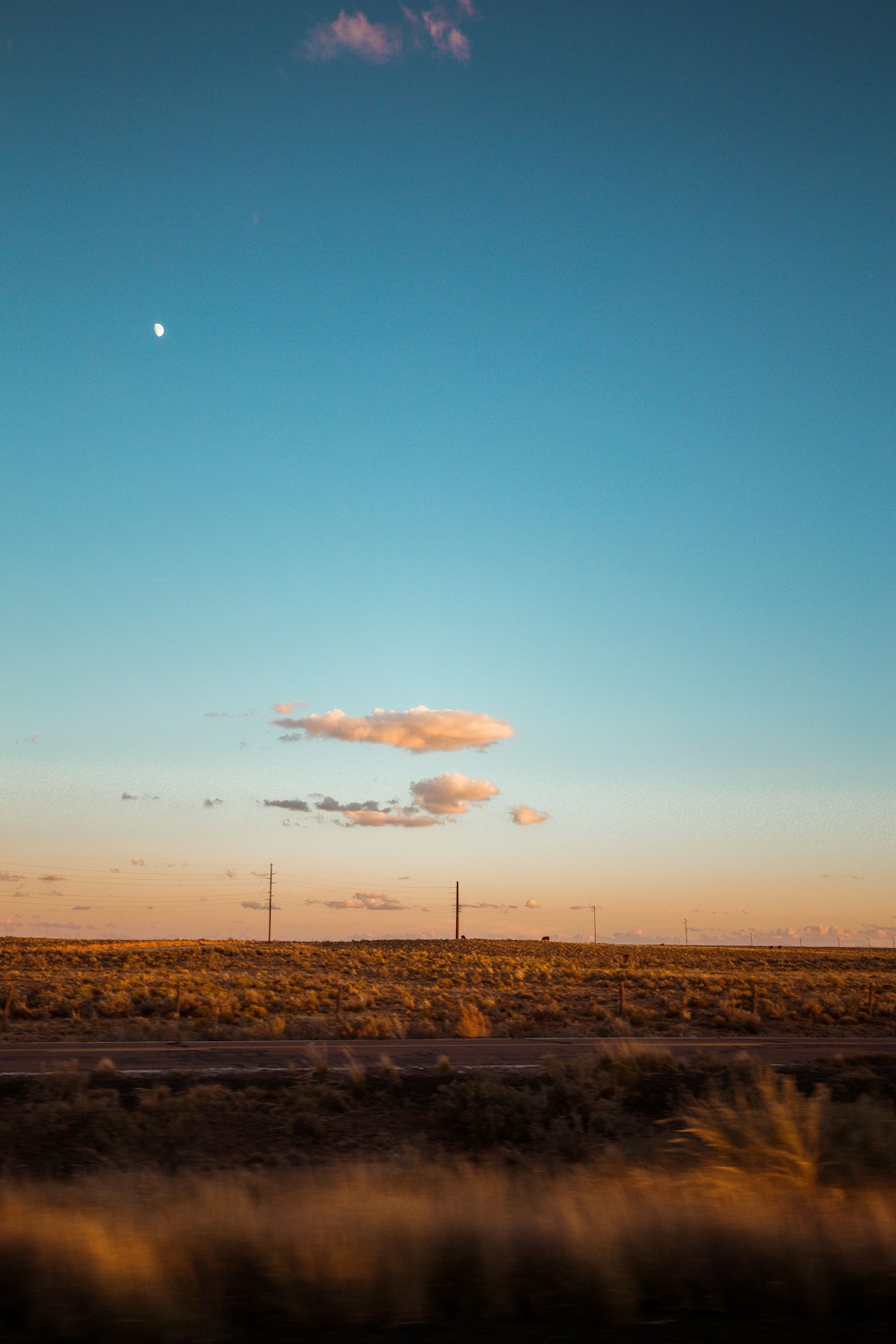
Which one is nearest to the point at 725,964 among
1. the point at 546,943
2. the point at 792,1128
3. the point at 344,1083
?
the point at 546,943

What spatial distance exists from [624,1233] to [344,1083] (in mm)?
12452

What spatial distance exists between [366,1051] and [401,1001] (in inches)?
613

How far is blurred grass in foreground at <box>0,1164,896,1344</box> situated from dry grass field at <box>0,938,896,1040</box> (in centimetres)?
2283

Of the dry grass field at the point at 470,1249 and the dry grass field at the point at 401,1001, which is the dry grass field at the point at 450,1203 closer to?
the dry grass field at the point at 470,1249

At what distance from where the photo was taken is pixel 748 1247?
7.61 metres

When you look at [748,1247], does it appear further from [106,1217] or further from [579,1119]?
[579,1119]

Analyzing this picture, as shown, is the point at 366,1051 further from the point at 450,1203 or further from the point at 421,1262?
the point at 421,1262

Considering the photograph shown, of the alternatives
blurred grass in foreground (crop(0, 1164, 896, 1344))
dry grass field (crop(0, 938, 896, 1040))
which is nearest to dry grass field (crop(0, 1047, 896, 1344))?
blurred grass in foreground (crop(0, 1164, 896, 1344))

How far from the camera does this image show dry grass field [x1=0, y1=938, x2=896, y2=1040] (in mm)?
32781

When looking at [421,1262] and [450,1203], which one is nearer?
[421,1262]

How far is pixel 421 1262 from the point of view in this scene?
7.33m

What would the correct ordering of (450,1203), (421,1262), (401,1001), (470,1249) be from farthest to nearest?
(401,1001) < (450,1203) < (470,1249) < (421,1262)

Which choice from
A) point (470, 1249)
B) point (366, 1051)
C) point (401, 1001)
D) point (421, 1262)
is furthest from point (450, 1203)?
point (401, 1001)

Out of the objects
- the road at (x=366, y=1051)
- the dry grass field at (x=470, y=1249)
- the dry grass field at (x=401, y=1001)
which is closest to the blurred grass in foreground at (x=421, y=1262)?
the dry grass field at (x=470, y=1249)
